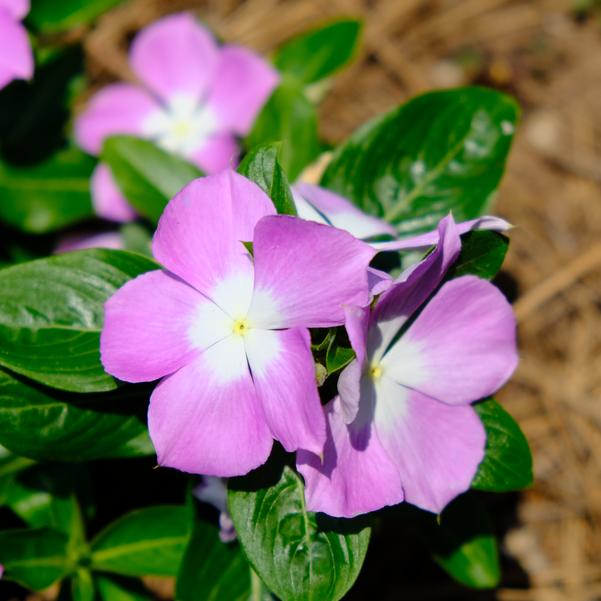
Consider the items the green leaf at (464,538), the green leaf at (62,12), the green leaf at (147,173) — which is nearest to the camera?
the green leaf at (464,538)

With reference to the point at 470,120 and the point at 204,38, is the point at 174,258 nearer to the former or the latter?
the point at 470,120

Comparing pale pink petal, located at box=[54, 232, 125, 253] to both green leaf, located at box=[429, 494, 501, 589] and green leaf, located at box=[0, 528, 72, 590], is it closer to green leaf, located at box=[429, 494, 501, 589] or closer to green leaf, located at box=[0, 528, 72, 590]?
green leaf, located at box=[0, 528, 72, 590]

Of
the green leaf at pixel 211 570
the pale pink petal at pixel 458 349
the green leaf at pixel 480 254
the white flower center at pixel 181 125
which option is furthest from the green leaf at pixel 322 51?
the green leaf at pixel 211 570

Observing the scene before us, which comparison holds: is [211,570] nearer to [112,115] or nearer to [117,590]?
[117,590]

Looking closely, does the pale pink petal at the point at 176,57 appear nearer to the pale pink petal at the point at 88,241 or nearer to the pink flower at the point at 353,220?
the pale pink petal at the point at 88,241

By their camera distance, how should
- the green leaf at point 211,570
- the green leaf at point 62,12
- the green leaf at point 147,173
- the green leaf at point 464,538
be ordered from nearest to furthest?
the green leaf at point 211,570, the green leaf at point 464,538, the green leaf at point 147,173, the green leaf at point 62,12

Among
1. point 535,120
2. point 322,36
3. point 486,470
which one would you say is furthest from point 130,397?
point 535,120
